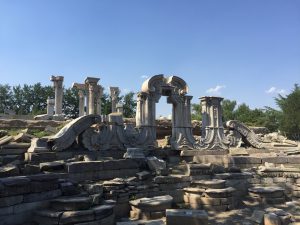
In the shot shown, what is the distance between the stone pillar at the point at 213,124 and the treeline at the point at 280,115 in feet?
58.5

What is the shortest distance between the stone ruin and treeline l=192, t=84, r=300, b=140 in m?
19.1

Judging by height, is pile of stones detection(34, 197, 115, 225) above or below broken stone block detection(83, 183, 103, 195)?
below

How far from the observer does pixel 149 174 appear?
8789 millimetres

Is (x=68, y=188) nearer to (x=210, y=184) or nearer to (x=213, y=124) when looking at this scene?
(x=210, y=184)

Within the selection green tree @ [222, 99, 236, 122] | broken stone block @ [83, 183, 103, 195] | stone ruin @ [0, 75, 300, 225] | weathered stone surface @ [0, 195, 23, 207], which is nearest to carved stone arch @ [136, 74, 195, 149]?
stone ruin @ [0, 75, 300, 225]

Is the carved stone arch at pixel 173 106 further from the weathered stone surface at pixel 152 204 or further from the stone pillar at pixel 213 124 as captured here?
the weathered stone surface at pixel 152 204

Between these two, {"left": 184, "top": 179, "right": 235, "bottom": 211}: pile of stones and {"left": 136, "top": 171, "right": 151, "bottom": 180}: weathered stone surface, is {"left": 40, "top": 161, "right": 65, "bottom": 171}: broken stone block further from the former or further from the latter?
{"left": 184, "top": 179, "right": 235, "bottom": 211}: pile of stones

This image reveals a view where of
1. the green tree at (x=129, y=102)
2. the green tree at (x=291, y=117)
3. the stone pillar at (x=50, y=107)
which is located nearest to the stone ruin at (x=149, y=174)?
the stone pillar at (x=50, y=107)

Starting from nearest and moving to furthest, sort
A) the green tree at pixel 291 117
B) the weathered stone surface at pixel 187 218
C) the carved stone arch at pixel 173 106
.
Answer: the weathered stone surface at pixel 187 218, the carved stone arch at pixel 173 106, the green tree at pixel 291 117

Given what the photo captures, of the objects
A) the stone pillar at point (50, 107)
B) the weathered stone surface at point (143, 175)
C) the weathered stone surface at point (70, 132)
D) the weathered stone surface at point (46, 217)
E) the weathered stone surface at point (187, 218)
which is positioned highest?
the stone pillar at point (50, 107)

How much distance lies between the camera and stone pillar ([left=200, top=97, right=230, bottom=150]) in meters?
12.8

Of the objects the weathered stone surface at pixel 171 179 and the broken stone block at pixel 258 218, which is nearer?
the broken stone block at pixel 258 218

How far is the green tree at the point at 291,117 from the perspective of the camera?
31203 mm

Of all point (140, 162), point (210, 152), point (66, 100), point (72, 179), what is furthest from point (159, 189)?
point (66, 100)
